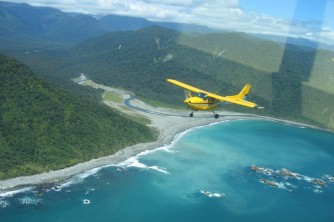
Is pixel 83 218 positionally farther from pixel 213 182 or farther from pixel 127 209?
pixel 213 182

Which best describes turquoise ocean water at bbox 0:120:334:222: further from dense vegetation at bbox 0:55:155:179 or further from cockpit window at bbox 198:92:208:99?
cockpit window at bbox 198:92:208:99

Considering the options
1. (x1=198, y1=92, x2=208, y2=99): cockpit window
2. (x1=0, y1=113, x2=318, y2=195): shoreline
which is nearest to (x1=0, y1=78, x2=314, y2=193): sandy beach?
(x1=0, y1=113, x2=318, y2=195): shoreline

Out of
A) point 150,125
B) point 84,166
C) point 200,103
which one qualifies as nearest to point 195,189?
point 84,166

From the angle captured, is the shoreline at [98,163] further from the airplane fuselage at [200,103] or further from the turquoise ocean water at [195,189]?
the airplane fuselage at [200,103]

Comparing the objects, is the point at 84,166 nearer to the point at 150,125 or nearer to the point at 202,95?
the point at 202,95

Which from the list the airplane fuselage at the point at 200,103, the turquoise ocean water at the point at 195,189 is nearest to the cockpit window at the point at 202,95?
the airplane fuselage at the point at 200,103
